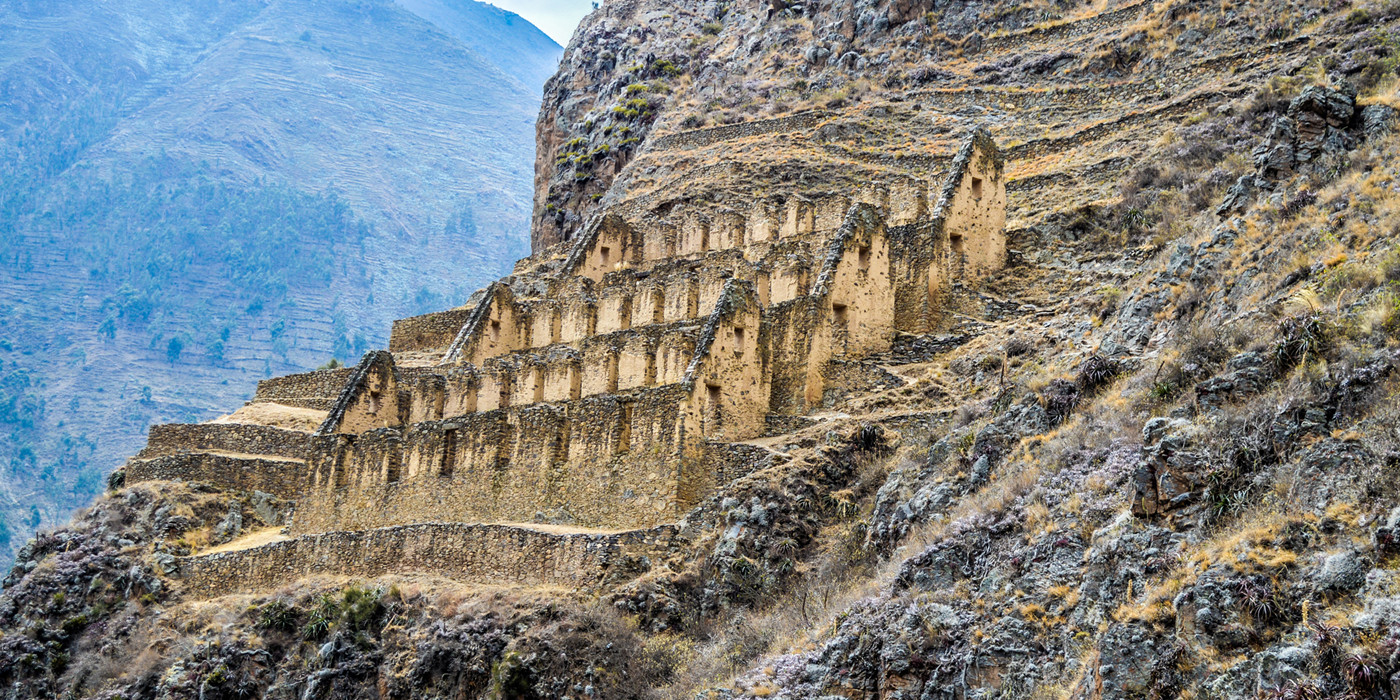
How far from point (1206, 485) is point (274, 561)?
82.0 feet

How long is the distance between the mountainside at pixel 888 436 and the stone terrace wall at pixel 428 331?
163mm

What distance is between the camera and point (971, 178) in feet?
111

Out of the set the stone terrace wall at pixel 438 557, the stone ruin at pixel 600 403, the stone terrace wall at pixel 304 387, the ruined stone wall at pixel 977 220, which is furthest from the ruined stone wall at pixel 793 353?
the stone terrace wall at pixel 304 387

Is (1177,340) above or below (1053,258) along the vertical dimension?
below

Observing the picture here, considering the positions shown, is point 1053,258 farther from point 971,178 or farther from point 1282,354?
point 1282,354

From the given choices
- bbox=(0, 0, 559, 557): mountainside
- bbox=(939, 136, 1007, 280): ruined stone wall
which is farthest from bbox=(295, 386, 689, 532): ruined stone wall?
bbox=(0, 0, 559, 557): mountainside

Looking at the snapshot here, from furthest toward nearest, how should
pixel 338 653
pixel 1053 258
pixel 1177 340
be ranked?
pixel 1053 258, pixel 338 653, pixel 1177 340

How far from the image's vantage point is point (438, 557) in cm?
2903

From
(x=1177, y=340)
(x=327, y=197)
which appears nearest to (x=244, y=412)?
(x=1177, y=340)

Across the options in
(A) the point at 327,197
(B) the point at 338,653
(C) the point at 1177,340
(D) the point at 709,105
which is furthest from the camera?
(A) the point at 327,197

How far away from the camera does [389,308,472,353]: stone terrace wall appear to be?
46.1 metres

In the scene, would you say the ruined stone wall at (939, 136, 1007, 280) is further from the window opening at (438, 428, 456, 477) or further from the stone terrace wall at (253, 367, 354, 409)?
the stone terrace wall at (253, 367, 354, 409)

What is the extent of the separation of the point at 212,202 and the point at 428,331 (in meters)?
103

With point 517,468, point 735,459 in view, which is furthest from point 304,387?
point 735,459
